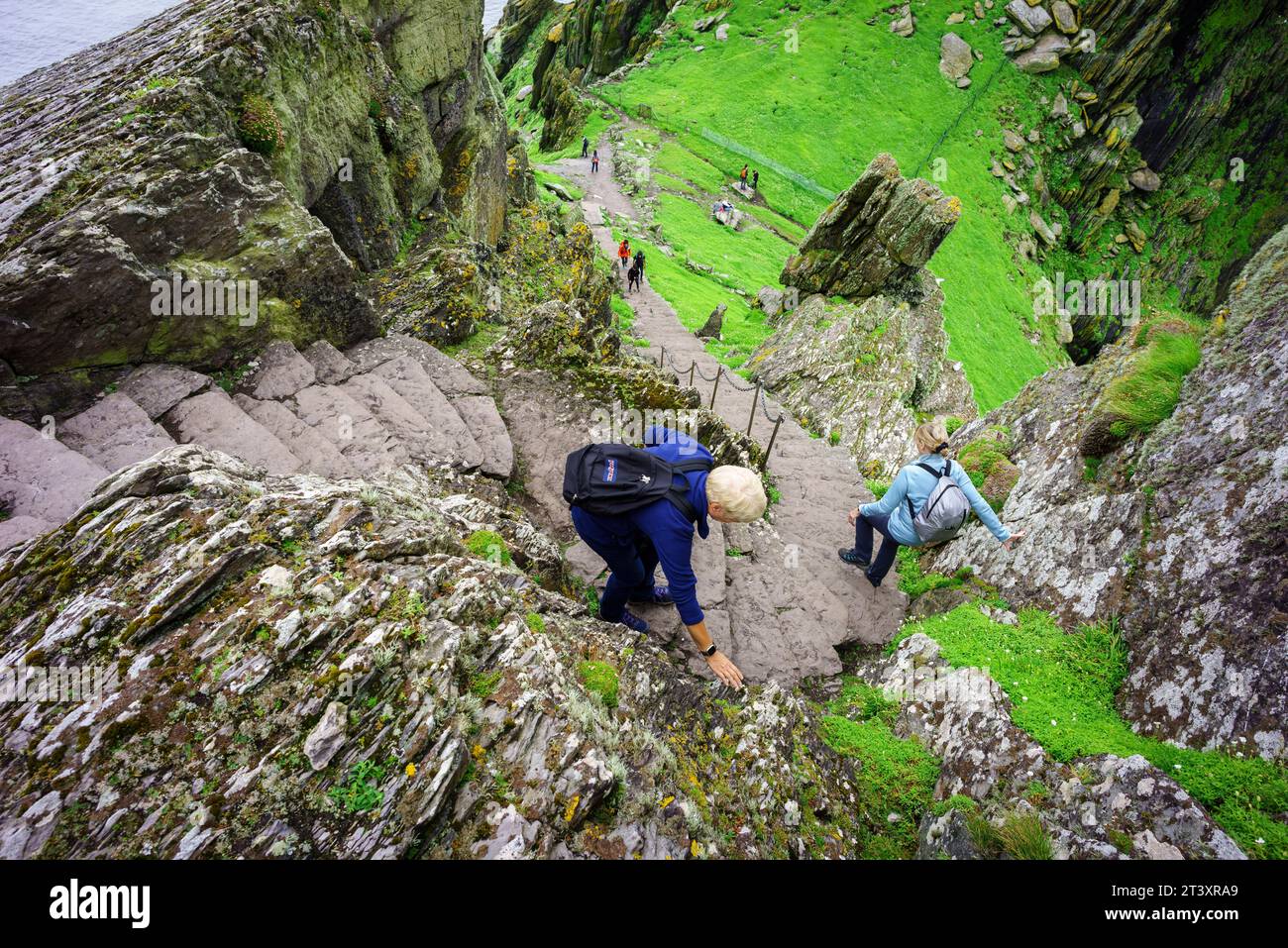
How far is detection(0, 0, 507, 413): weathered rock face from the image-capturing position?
385 inches

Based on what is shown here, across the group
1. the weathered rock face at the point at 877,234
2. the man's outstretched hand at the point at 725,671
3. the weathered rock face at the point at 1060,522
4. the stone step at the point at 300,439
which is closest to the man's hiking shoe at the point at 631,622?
the man's outstretched hand at the point at 725,671

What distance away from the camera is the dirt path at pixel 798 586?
36.0 ft

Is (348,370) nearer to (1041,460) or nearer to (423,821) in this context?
(423,821)

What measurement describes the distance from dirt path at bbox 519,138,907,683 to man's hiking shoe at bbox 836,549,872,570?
0.60ft

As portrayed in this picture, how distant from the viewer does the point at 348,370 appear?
13312mm

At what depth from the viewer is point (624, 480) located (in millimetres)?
7465

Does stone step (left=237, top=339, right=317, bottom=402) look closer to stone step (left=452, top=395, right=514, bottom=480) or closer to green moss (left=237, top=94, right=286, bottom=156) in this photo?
stone step (left=452, top=395, right=514, bottom=480)

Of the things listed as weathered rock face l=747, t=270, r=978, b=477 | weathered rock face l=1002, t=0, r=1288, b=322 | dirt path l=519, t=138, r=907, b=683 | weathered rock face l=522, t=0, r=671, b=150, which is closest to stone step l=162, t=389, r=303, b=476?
dirt path l=519, t=138, r=907, b=683

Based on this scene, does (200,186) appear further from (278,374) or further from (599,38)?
(599,38)

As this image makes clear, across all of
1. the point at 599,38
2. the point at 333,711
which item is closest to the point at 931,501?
the point at 333,711

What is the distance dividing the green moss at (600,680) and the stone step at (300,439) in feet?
20.2
